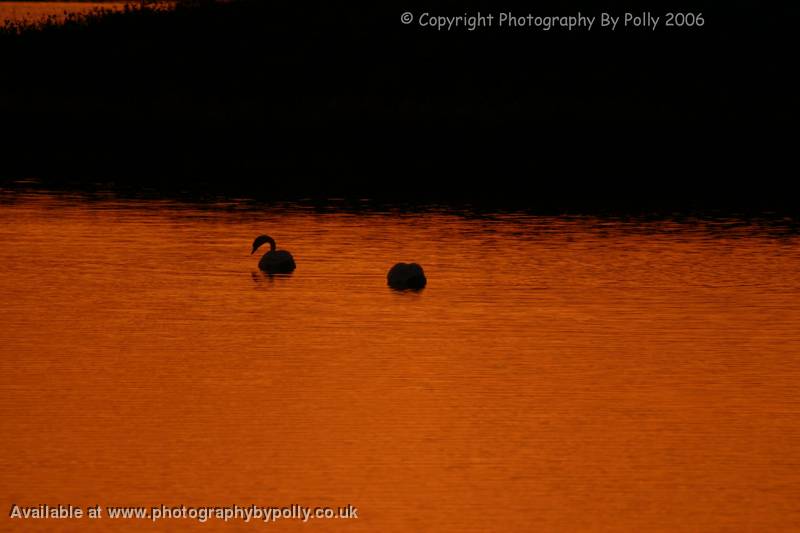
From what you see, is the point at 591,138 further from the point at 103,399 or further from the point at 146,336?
the point at 103,399

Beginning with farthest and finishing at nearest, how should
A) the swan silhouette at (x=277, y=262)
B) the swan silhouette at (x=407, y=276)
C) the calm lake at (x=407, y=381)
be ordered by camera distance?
the swan silhouette at (x=277, y=262), the swan silhouette at (x=407, y=276), the calm lake at (x=407, y=381)

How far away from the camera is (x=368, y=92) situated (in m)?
50.3

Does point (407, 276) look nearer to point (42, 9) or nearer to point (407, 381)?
point (407, 381)

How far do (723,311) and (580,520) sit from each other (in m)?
8.13

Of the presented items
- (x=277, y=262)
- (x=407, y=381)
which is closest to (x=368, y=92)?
(x=277, y=262)

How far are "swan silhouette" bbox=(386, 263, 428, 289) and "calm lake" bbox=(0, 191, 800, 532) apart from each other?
0.17m

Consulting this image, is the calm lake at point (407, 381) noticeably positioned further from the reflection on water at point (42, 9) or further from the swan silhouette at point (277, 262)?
the reflection on water at point (42, 9)

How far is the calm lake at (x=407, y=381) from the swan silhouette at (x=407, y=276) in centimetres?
17

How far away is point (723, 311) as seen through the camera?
70.7 feet

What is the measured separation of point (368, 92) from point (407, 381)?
3309cm

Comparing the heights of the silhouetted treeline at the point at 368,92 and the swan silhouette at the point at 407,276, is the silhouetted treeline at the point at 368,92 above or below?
above

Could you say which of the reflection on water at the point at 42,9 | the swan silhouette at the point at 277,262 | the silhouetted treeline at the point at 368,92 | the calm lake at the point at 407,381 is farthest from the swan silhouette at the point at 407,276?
the reflection on water at the point at 42,9

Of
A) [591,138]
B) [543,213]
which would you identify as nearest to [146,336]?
[543,213]

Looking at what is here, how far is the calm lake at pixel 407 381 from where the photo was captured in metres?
14.3
